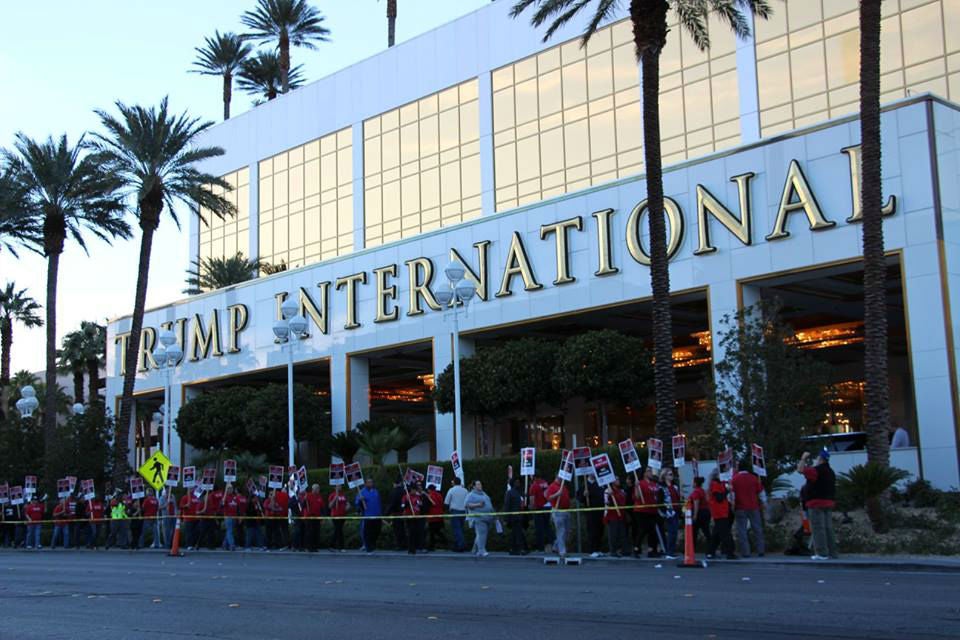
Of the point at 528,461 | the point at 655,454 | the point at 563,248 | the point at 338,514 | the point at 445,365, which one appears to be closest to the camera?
the point at 655,454

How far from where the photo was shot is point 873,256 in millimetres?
22859

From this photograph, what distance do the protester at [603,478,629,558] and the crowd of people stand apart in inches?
0.7

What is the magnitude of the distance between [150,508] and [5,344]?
48828mm

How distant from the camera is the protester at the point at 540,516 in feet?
76.0

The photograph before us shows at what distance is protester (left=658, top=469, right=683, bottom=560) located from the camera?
67.1 feet

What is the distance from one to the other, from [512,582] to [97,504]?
921 inches

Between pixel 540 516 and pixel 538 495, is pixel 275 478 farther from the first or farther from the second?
pixel 540 516

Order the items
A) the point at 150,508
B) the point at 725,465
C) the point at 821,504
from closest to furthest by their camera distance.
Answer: the point at 821,504 → the point at 725,465 → the point at 150,508

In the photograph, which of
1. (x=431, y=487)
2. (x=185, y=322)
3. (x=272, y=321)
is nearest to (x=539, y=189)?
(x=272, y=321)

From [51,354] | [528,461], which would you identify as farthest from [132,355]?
[528,461]

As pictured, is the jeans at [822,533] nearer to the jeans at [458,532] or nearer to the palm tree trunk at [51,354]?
the jeans at [458,532]

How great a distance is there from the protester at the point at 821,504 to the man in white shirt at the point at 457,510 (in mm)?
8494

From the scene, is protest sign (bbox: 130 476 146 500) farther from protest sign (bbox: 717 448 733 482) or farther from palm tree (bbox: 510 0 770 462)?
protest sign (bbox: 717 448 733 482)

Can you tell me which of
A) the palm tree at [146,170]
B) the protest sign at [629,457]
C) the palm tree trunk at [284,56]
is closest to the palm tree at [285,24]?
the palm tree trunk at [284,56]
